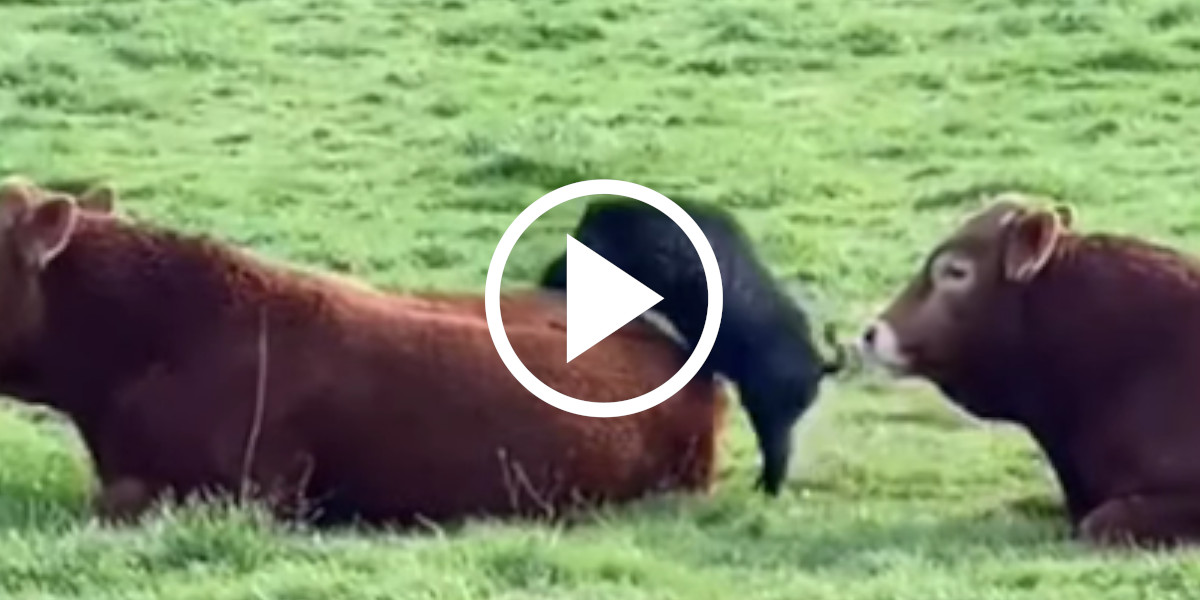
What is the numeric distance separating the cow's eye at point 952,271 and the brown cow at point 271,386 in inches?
36.3

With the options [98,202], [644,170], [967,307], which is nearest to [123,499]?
[98,202]

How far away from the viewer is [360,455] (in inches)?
332

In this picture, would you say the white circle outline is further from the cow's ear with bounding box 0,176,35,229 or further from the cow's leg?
the cow's ear with bounding box 0,176,35,229

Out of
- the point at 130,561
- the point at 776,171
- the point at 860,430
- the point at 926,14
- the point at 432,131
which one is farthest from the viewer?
the point at 926,14

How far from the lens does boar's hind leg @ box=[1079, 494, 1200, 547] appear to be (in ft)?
26.6

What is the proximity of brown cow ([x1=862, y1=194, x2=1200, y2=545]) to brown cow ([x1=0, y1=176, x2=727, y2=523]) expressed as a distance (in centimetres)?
88

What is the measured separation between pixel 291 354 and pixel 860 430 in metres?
2.20

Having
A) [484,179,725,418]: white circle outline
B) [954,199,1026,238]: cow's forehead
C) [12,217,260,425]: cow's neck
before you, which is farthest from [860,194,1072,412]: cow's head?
[12,217,260,425]: cow's neck

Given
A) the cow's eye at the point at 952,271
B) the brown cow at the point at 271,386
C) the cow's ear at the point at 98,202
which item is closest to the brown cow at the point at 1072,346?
the cow's eye at the point at 952,271

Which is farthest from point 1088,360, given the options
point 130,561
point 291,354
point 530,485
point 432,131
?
point 432,131

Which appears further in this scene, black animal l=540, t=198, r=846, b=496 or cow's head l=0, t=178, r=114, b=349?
black animal l=540, t=198, r=846, b=496

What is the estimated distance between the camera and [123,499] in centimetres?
822

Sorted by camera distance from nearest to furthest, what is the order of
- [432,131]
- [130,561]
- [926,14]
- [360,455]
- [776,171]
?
[130,561]
[360,455]
[776,171]
[432,131]
[926,14]

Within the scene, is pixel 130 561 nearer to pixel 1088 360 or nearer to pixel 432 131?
pixel 1088 360
